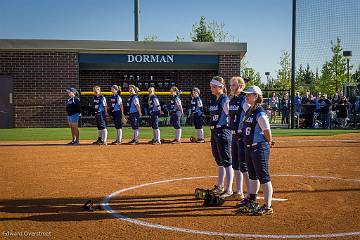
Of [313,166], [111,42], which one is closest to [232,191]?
[313,166]

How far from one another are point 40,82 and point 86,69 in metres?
2.81

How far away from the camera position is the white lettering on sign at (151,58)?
26.8m

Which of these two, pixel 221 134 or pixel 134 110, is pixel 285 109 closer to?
pixel 134 110

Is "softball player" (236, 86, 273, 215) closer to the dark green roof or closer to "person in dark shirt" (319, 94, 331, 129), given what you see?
"person in dark shirt" (319, 94, 331, 129)

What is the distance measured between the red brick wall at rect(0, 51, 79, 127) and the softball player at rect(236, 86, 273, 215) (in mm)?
20884

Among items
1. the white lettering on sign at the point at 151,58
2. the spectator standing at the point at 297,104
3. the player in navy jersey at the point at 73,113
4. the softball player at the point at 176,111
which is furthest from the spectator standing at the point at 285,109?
the player in navy jersey at the point at 73,113

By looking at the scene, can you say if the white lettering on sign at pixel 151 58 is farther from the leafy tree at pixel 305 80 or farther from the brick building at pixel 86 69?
the leafy tree at pixel 305 80

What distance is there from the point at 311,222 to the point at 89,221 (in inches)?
122

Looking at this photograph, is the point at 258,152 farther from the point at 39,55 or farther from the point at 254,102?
the point at 39,55

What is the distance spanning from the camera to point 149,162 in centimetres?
1202

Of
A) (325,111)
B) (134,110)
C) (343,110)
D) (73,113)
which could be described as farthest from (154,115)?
(343,110)

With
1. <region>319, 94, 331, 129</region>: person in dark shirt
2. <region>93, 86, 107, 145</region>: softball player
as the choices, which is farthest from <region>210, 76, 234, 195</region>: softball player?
<region>319, 94, 331, 129</region>: person in dark shirt

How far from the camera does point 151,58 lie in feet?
88.3

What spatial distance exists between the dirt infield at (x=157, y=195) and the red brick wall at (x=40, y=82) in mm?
11856
